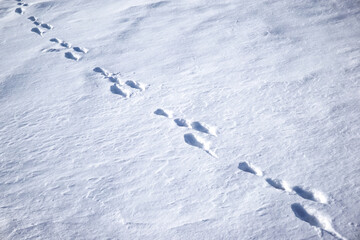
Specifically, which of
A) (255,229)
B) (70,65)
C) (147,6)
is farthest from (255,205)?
(147,6)

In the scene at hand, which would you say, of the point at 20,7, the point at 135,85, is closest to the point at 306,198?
the point at 135,85

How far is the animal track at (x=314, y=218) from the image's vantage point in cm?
108

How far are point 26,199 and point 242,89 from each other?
4.66 feet

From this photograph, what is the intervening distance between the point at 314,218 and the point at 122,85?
148 centimetres

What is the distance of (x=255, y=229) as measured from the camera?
3.63ft

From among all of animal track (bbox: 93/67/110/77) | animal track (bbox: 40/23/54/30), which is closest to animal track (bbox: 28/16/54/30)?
animal track (bbox: 40/23/54/30)

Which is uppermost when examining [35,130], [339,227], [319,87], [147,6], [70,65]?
[147,6]

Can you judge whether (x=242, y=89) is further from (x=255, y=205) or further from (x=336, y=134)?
(x=255, y=205)

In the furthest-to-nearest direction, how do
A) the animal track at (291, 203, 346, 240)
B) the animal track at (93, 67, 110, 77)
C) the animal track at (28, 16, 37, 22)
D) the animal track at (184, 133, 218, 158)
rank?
the animal track at (28, 16, 37, 22) → the animal track at (93, 67, 110, 77) → the animal track at (184, 133, 218, 158) → the animal track at (291, 203, 346, 240)

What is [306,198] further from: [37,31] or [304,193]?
[37,31]

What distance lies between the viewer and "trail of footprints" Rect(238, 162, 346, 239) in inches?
42.9

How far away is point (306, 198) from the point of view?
1.19 metres

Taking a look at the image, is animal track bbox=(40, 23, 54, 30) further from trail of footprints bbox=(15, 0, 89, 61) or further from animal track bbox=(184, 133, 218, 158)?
animal track bbox=(184, 133, 218, 158)

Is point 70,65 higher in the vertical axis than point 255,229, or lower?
higher
